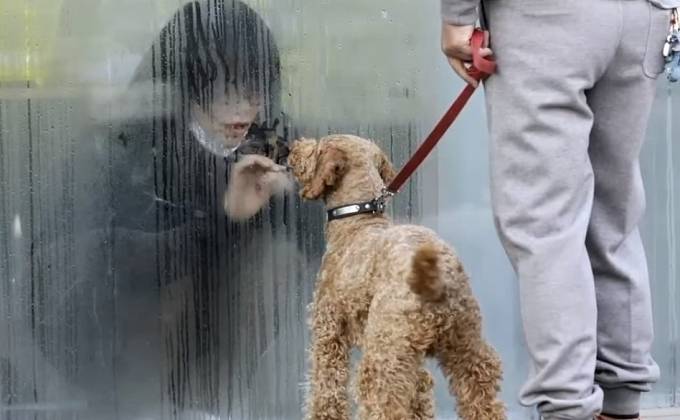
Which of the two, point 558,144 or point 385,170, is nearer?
point 558,144

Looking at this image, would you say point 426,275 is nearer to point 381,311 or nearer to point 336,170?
point 381,311

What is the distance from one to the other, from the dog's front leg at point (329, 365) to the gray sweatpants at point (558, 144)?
2.36ft

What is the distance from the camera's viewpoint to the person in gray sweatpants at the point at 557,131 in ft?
9.27

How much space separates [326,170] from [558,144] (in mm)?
889

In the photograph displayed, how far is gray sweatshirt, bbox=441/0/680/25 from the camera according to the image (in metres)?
2.90

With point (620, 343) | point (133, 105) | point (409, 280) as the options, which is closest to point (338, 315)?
point (409, 280)

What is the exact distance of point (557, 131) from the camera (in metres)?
2.83

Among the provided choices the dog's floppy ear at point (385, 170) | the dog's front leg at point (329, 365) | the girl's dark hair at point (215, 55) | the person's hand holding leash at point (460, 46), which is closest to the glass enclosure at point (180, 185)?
the girl's dark hair at point (215, 55)

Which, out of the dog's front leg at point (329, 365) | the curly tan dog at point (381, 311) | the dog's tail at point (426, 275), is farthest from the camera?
the dog's front leg at point (329, 365)

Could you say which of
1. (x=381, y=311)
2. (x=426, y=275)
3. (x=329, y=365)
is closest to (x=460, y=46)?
(x=426, y=275)

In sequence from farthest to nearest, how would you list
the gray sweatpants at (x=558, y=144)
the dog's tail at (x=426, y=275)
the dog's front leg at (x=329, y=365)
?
the dog's front leg at (x=329, y=365), the dog's tail at (x=426, y=275), the gray sweatpants at (x=558, y=144)

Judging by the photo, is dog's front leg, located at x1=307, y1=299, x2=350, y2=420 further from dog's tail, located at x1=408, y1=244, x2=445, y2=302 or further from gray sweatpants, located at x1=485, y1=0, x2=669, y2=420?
gray sweatpants, located at x1=485, y1=0, x2=669, y2=420

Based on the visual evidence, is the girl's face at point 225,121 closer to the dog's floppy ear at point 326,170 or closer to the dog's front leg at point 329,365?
the dog's floppy ear at point 326,170

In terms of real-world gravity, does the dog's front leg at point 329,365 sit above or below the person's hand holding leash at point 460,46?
below
